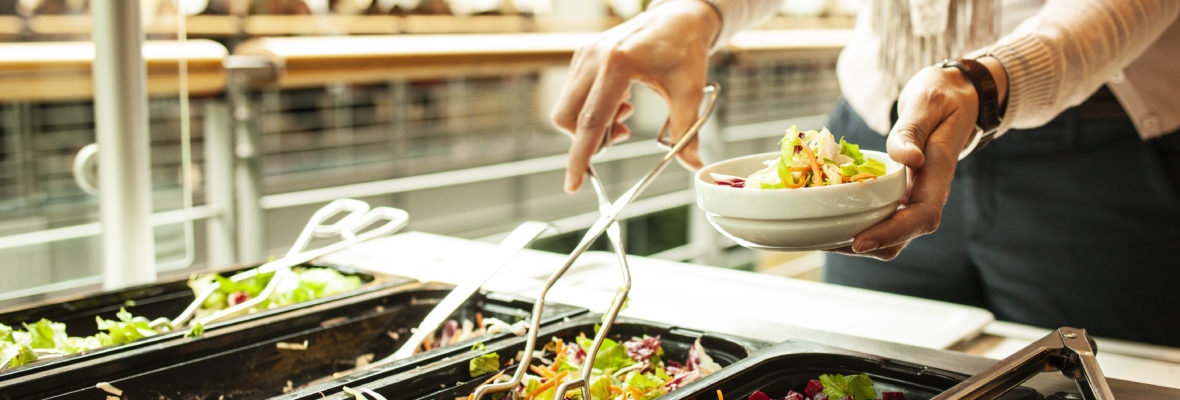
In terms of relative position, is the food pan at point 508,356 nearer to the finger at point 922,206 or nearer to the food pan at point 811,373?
the food pan at point 811,373

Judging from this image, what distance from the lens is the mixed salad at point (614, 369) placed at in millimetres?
808

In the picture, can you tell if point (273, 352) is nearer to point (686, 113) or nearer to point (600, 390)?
point (600, 390)

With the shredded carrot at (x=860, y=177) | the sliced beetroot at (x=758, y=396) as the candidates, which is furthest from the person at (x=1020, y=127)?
the sliced beetroot at (x=758, y=396)

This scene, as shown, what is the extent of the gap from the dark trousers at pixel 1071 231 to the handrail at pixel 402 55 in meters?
0.73

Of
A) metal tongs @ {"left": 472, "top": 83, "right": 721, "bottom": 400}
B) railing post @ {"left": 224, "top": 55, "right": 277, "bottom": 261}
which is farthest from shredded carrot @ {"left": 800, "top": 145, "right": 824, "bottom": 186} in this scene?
railing post @ {"left": 224, "top": 55, "right": 277, "bottom": 261}

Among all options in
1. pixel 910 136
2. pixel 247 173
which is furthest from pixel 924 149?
pixel 247 173

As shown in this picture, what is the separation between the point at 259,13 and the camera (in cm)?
283

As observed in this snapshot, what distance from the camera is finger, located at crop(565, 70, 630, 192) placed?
1.01 m

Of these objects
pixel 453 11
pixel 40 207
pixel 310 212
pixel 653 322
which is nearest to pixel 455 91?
pixel 453 11

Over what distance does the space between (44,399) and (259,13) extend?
221cm

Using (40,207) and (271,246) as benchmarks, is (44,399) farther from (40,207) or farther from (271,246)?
(271,246)

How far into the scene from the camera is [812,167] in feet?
2.42

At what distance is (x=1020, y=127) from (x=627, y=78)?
454 mm

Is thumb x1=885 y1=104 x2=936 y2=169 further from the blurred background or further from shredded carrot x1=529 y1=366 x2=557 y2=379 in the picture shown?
the blurred background
